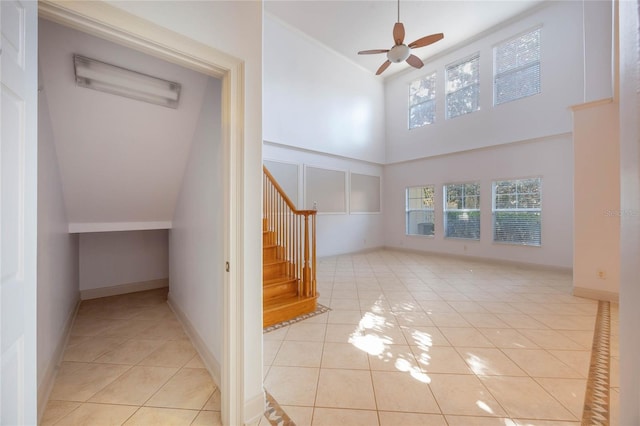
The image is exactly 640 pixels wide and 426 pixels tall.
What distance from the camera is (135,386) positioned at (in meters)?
1.81

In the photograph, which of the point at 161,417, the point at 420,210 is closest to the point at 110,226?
the point at 161,417

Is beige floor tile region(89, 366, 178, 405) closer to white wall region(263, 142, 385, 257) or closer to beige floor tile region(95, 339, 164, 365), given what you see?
beige floor tile region(95, 339, 164, 365)

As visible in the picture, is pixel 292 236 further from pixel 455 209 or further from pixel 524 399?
pixel 455 209

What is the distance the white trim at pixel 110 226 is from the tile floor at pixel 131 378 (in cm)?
102

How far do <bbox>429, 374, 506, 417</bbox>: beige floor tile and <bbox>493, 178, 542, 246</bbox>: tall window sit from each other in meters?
4.72

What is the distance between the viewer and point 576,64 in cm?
464

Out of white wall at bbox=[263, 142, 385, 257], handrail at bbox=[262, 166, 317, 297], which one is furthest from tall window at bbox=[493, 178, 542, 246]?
handrail at bbox=[262, 166, 317, 297]

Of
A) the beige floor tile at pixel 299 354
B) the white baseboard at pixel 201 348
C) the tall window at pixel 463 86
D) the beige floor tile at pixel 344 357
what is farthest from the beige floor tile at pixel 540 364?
the tall window at pixel 463 86

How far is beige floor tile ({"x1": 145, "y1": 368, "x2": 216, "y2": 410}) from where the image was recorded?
1.65 meters

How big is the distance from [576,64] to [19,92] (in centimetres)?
727

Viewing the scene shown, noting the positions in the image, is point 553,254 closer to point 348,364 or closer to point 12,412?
point 348,364

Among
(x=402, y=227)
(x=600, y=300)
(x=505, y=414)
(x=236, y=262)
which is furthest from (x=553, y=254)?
(x=236, y=262)

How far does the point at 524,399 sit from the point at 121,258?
4857mm

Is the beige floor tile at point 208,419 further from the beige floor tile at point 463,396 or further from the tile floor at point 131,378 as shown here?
the beige floor tile at point 463,396
